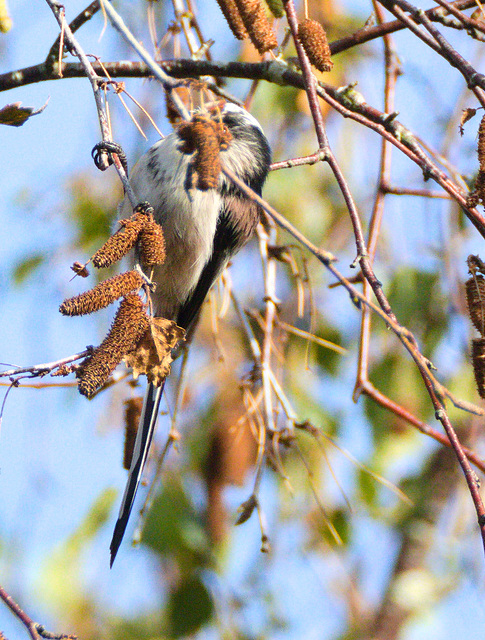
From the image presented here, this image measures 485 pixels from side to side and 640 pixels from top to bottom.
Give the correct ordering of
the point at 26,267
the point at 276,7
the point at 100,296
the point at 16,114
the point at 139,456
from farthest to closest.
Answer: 1. the point at 26,267
2. the point at 139,456
3. the point at 276,7
4. the point at 16,114
5. the point at 100,296

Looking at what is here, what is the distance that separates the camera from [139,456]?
141 cm

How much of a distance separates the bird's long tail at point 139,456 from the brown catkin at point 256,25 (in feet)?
2.12

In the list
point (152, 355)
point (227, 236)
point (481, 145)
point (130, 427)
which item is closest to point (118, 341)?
point (152, 355)

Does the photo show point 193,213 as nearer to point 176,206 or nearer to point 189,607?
point 176,206

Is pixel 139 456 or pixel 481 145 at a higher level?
pixel 481 145

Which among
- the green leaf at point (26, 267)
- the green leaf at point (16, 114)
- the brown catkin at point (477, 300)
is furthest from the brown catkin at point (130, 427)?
the green leaf at point (26, 267)

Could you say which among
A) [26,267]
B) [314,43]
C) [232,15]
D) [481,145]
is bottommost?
[481,145]

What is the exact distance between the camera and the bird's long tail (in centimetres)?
125

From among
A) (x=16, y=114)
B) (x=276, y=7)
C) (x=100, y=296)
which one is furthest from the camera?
(x=276, y=7)

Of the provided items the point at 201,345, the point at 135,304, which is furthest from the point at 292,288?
the point at 135,304

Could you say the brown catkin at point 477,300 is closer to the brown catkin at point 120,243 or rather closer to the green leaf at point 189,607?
the brown catkin at point 120,243

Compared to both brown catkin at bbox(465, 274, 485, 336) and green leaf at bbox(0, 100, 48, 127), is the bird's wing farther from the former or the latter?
brown catkin at bbox(465, 274, 485, 336)

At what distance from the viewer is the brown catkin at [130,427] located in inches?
47.3

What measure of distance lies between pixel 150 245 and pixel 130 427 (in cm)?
45
